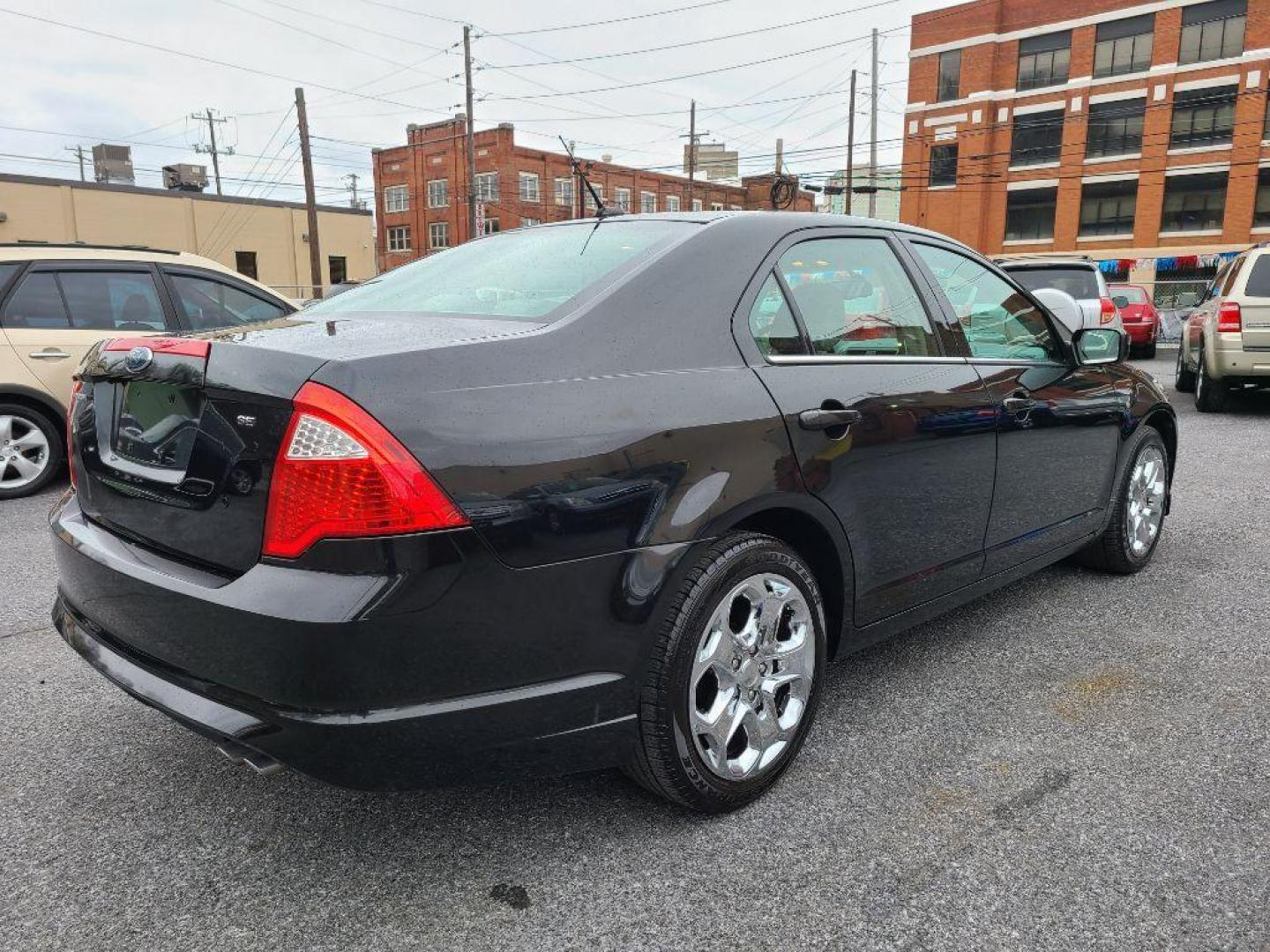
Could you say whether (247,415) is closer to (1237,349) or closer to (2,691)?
(2,691)

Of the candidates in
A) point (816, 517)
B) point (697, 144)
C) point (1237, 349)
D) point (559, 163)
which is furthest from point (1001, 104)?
point (816, 517)

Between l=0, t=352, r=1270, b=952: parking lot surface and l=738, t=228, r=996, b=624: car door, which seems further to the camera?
l=738, t=228, r=996, b=624: car door

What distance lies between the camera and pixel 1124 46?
4072 cm

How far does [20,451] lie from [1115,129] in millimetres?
46174

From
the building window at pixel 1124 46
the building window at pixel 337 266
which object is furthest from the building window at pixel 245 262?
the building window at pixel 1124 46

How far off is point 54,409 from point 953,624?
597cm

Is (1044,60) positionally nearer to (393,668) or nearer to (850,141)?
(850,141)

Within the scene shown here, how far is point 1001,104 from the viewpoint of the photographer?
143 ft

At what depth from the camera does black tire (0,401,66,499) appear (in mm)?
6195

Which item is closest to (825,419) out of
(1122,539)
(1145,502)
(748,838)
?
(748,838)

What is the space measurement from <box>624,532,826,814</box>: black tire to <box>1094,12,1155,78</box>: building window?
47462mm

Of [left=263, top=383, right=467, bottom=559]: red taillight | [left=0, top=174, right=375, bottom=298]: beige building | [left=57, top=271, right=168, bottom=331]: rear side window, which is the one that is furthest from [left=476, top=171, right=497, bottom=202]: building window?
[left=263, top=383, right=467, bottom=559]: red taillight

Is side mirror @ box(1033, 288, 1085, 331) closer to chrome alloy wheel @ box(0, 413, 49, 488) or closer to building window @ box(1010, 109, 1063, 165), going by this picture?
chrome alloy wheel @ box(0, 413, 49, 488)

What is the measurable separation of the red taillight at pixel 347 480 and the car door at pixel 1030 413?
216 cm
